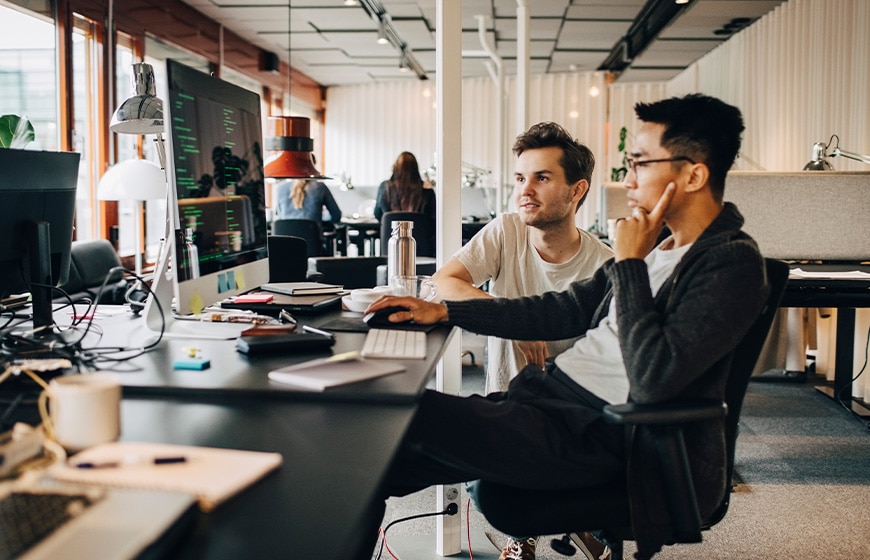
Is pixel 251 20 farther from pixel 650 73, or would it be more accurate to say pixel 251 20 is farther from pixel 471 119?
pixel 650 73

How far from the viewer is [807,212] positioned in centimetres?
391

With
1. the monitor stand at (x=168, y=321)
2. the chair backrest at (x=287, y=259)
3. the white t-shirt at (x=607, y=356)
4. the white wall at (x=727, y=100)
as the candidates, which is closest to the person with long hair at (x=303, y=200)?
the white wall at (x=727, y=100)

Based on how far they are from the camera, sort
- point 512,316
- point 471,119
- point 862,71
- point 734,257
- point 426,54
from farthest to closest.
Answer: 1. point 471,119
2. point 426,54
3. point 862,71
4. point 512,316
5. point 734,257

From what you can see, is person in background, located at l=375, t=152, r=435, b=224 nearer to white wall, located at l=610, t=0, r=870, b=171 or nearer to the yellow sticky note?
white wall, located at l=610, t=0, r=870, b=171

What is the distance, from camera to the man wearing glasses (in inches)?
56.8

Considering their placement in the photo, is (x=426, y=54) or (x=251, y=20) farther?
(x=426, y=54)

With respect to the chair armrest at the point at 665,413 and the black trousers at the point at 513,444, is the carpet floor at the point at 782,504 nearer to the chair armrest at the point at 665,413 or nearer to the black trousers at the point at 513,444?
the black trousers at the point at 513,444

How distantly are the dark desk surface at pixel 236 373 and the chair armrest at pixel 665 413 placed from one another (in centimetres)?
34

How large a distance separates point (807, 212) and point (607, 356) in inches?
106

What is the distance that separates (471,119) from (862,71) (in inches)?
278

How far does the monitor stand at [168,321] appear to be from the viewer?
5.72 feet

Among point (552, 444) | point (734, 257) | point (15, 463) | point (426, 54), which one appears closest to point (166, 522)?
point (15, 463)

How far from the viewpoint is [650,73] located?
425 inches

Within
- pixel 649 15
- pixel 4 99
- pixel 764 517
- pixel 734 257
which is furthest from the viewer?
pixel 649 15
